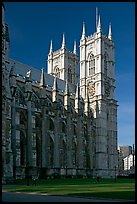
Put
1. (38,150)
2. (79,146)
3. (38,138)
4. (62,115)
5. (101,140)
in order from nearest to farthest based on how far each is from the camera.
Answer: (38,150)
(38,138)
(62,115)
(79,146)
(101,140)

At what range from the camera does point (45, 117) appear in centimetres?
6400

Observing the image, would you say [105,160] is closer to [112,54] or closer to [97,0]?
[112,54]

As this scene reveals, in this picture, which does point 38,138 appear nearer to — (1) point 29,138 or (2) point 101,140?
(1) point 29,138

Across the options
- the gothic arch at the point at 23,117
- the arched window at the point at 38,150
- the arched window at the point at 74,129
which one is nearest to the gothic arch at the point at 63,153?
the arched window at the point at 74,129

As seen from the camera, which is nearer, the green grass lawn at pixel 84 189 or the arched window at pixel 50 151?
the green grass lawn at pixel 84 189

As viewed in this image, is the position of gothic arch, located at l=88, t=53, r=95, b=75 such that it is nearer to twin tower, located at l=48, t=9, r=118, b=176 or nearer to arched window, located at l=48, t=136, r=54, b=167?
twin tower, located at l=48, t=9, r=118, b=176

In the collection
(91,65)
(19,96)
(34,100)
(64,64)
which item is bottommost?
(34,100)

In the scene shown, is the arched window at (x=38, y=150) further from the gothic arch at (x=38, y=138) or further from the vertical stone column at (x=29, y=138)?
the vertical stone column at (x=29, y=138)

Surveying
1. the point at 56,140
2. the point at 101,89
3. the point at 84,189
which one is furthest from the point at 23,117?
the point at 101,89

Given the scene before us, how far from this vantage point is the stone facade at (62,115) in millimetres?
53750

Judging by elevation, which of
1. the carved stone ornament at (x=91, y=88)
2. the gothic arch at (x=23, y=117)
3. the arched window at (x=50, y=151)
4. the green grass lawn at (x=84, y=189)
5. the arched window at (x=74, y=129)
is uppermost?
the carved stone ornament at (x=91, y=88)

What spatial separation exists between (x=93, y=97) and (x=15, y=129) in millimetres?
35722

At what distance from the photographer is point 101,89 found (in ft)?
278

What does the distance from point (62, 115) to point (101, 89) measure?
18.4m
